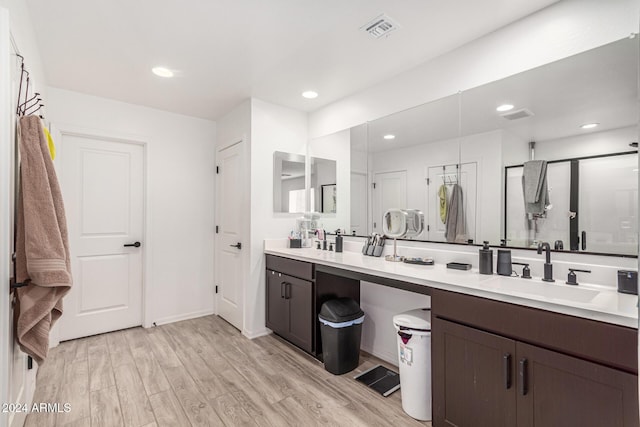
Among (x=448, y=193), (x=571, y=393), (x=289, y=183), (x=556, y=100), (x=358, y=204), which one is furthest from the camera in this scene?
(x=289, y=183)

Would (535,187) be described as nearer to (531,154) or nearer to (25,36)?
(531,154)

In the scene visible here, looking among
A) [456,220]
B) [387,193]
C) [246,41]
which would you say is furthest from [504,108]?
[246,41]

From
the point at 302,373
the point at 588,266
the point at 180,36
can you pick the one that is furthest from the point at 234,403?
the point at 180,36

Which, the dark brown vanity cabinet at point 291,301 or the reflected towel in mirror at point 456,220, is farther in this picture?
the dark brown vanity cabinet at point 291,301

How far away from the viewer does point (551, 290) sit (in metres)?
1.67

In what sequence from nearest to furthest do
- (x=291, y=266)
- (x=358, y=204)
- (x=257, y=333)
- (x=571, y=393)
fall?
(x=571, y=393) → (x=291, y=266) → (x=358, y=204) → (x=257, y=333)

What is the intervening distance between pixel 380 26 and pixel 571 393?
2.13 metres

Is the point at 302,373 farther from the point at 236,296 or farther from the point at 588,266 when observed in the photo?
the point at 588,266

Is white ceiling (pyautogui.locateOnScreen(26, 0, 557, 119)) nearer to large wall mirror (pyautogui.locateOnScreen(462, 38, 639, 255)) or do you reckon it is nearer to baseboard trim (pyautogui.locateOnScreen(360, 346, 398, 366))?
large wall mirror (pyautogui.locateOnScreen(462, 38, 639, 255))

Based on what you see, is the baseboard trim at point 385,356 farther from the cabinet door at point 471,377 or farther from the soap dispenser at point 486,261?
the soap dispenser at point 486,261

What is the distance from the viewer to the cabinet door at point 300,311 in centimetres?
263

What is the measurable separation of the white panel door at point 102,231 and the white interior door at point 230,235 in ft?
Answer: 2.79

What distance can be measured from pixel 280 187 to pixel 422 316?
201 cm

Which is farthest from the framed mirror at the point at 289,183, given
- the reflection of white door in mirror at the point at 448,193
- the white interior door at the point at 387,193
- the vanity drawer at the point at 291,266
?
the reflection of white door in mirror at the point at 448,193
